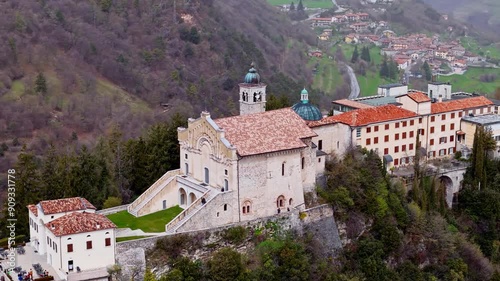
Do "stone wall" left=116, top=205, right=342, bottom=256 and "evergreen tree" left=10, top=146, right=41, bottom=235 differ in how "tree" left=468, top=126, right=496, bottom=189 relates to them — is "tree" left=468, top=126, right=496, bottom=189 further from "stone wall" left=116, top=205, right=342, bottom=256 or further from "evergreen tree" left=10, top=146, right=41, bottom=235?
"evergreen tree" left=10, top=146, right=41, bottom=235

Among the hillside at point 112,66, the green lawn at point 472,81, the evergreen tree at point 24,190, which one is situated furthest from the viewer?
the green lawn at point 472,81

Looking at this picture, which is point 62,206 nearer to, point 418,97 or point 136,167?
point 136,167

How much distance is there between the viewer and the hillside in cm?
9788

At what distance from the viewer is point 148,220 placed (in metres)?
59.1

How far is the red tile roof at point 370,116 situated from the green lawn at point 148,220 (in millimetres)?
15379

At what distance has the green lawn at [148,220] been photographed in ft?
188

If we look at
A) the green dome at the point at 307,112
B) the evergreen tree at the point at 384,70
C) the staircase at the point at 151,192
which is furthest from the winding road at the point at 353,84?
the staircase at the point at 151,192

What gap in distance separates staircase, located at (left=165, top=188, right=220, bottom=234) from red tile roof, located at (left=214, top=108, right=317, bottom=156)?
4130 mm

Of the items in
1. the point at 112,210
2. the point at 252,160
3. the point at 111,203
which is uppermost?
the point at 252,160

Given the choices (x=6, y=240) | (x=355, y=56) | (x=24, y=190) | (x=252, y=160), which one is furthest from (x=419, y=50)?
(x=6, y=240)

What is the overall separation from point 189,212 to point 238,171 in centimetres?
477

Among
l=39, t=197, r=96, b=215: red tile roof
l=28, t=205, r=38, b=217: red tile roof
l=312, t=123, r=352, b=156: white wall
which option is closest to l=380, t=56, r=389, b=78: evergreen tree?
l=312, t=123, r=352, b=156: white wall

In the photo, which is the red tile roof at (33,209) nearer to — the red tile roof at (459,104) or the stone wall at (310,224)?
the stone wall at (310,224)

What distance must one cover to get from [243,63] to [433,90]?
51.0 meters
